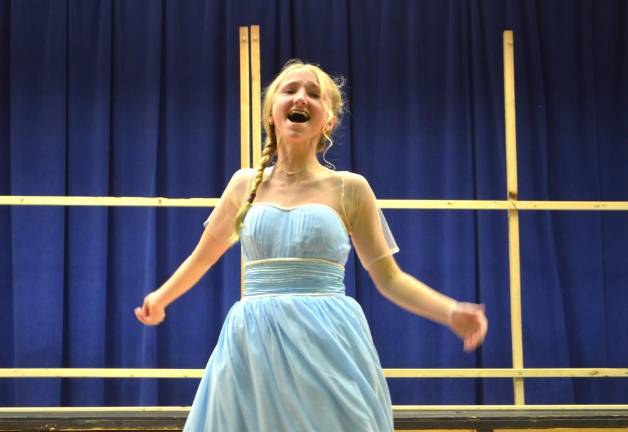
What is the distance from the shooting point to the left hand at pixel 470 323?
1484mm

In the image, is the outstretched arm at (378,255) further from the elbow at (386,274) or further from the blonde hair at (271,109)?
the blonde hair at (271,109)

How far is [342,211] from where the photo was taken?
164 centimetres

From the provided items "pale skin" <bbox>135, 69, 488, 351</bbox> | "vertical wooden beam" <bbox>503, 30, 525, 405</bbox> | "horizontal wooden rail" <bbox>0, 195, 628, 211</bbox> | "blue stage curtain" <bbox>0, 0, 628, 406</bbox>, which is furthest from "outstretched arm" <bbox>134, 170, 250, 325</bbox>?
"blue stage curtain" <bbox>0, 0, 628, 406</bbox>

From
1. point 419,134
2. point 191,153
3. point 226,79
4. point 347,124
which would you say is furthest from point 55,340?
point 419,134

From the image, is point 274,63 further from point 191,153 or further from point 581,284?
point 581,284

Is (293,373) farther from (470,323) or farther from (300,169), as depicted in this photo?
(300,169)

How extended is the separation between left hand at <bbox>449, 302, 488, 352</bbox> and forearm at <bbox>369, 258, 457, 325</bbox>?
2cm

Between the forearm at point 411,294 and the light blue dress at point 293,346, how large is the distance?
11cm

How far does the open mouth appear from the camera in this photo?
167cm

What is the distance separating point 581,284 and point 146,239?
2.43 m

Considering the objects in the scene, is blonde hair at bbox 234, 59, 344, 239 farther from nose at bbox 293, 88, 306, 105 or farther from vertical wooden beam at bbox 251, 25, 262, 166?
vertical wooden beam at bbox 251, 25, 262, 166

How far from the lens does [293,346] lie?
1.46 meters

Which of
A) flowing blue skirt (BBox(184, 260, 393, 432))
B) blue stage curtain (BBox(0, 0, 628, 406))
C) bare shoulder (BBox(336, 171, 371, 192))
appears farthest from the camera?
blue stage curtain (BBox(0, 0, 628, 406))

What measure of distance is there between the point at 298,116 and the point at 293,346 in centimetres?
49
